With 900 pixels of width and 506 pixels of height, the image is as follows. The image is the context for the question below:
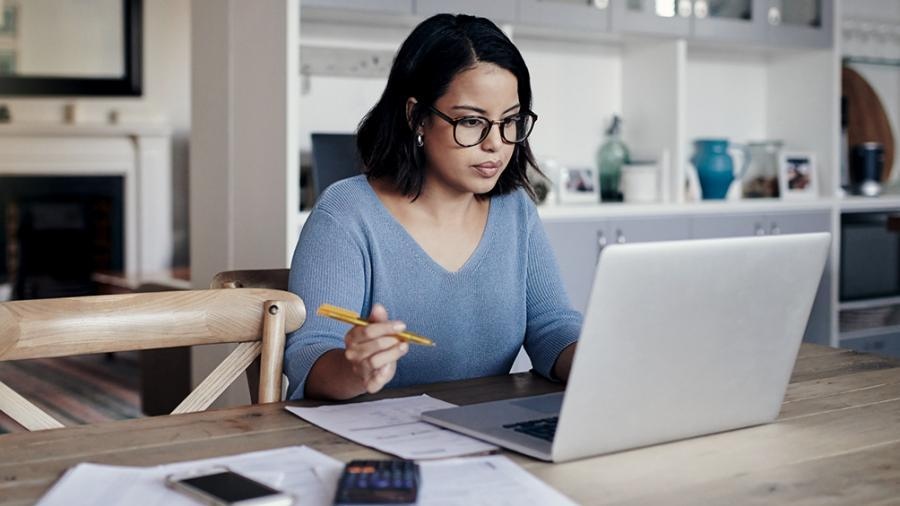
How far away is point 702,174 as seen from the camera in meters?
4.50

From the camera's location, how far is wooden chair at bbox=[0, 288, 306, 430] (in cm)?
133

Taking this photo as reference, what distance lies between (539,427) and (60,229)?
6442mm

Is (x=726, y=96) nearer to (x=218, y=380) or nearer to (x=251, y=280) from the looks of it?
(x=251, y=280)

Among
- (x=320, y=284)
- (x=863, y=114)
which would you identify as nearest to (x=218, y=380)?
(x=320, y=284)

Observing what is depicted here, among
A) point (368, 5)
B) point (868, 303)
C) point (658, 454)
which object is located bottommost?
point (868, 303)

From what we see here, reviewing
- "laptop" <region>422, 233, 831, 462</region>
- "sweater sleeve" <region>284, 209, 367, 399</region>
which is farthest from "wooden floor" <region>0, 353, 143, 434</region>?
"laptop" <region>422, 233, 831, 462</region>

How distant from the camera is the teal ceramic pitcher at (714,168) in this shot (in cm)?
447

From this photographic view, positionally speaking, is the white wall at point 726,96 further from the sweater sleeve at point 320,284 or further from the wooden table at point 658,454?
the wooden table at point 658,454

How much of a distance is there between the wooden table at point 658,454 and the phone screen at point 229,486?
124mm

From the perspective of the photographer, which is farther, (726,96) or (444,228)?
(726,96)

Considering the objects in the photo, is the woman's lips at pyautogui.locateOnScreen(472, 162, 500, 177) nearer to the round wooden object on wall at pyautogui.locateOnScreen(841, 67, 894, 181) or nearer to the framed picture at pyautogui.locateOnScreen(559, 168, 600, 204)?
the framed picture at pyautogui.locateOnScreen(559, 168, 600, 204)

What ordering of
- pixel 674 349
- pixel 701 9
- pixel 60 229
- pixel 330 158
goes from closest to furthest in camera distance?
pixel 674 349
pixel 330 158
pixel 701 9
pixel 60 229

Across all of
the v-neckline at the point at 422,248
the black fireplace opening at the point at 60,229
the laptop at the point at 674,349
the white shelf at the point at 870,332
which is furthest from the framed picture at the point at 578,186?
the black fireplace opening at the point at 60,229

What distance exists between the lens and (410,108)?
1829 mm
